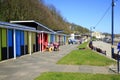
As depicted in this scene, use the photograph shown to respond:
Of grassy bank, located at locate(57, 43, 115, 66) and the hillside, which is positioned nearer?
grassy bank, located at locate(57, 43, 115, 66)

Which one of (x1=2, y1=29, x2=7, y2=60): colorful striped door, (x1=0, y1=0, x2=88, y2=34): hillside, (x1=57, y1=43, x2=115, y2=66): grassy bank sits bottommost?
(x1=57, y1=43, x2=115, y2=66): grassy bank

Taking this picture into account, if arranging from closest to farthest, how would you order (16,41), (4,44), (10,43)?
(4,44) → (10,43) → (16,41)

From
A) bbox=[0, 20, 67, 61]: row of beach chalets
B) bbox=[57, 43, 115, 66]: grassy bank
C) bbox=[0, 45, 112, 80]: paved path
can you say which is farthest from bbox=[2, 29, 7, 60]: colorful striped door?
bbox=[57, 43, 115, 66]: grassy bank

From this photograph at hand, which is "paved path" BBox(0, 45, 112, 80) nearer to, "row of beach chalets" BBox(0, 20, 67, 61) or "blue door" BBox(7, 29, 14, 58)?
"row of beach chalets" BBox(0, 20, 67, 61)

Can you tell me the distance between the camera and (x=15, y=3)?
50.0 m

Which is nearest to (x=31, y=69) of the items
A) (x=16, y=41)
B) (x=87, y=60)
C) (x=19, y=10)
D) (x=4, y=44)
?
(x=4, y=44)

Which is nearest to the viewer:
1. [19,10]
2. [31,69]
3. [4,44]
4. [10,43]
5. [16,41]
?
[31,69]

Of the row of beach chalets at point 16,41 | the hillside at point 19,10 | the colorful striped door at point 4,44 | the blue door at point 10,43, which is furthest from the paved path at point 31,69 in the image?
the hillside at point 19,10

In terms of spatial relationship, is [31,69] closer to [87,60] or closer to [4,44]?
[4,44]

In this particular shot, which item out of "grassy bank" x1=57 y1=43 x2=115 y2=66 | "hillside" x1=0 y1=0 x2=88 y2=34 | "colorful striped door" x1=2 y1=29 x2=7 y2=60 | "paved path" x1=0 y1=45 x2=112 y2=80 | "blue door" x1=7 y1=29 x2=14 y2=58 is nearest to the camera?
"paved path" x1=0 y1=45 x2=112 y2=80

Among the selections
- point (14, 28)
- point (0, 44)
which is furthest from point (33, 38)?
point (0, 44)

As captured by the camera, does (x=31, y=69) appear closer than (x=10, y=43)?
Yes

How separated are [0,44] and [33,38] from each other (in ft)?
33.5

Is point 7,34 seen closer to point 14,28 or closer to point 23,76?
point 14,28
